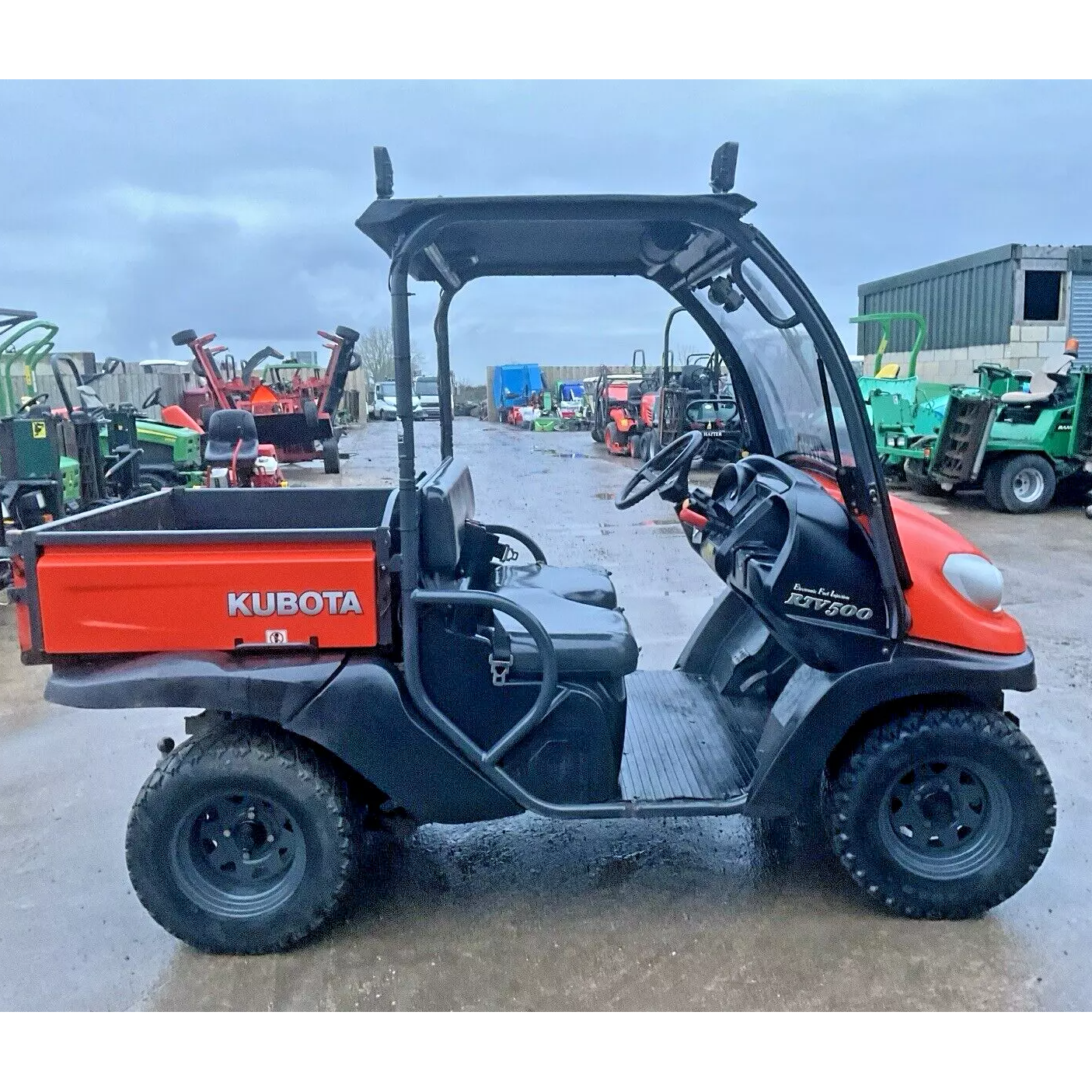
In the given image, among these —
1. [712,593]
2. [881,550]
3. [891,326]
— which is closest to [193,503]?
[881,550]

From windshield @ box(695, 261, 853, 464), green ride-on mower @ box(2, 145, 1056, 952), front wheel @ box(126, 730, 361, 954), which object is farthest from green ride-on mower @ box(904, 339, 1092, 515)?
front wheel @ box(126, 730, 361, 954)

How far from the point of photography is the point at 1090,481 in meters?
12.0

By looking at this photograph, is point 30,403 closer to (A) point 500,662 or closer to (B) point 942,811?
(A) point 500,662

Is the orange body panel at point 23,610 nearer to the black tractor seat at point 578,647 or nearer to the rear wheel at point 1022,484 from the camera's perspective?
the black tractor seat at point 578,647

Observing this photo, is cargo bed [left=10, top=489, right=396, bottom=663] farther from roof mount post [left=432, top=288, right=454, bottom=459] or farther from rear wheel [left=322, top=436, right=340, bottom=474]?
rear wheel [left=322, top=436, right=340, bottom=474]

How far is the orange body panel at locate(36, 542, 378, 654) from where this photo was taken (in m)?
2.82

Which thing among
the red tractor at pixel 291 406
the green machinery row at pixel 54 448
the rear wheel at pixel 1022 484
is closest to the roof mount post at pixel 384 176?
the green machinery row at pixel 54 448

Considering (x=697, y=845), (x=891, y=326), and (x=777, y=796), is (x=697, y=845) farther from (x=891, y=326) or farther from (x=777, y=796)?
(x=891, y=326)

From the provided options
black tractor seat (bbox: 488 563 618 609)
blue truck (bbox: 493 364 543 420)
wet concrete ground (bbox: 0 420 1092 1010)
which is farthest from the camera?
blue truck (bbox: 493 364 543 420)

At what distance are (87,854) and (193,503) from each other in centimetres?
137

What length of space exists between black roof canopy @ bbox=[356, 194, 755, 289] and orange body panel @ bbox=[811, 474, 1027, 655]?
96cm

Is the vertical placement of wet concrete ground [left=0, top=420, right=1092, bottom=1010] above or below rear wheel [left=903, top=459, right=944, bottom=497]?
below

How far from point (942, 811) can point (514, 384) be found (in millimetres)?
34317

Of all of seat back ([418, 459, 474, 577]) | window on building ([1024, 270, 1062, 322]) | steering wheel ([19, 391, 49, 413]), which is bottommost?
seat back ([418, 459, 474, 577])
